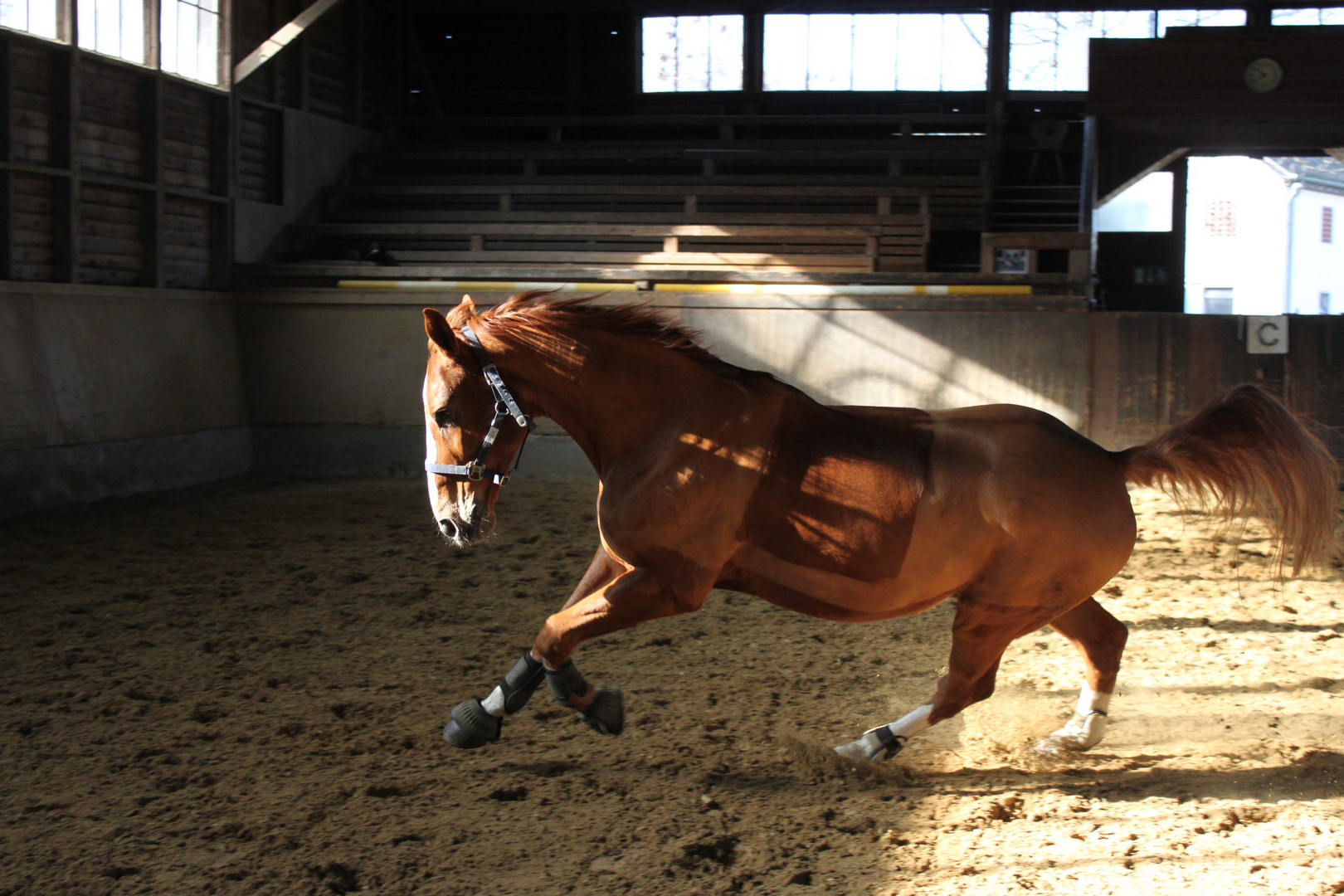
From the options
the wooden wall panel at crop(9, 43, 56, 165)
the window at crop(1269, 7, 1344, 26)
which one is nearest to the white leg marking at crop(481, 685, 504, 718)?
the wooden wall panel at crop(9, 43, 56, 165)

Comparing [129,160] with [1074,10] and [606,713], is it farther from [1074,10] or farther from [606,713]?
[1074,10]

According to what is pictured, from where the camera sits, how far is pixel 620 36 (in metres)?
14.8

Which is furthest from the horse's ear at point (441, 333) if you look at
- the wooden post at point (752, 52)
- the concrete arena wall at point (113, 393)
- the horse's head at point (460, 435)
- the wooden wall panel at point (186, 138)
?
the wooden post at point (752, 52)

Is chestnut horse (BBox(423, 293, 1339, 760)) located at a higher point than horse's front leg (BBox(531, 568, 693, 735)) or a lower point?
higher

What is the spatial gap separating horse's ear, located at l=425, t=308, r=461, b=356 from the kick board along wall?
19.3 ft

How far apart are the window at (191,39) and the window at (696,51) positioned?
21.5 feet

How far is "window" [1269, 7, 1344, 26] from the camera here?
45.6 feet

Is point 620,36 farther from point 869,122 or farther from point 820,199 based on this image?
point 820,199

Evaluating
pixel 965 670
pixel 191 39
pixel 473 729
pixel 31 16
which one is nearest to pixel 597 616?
pixel 473 729

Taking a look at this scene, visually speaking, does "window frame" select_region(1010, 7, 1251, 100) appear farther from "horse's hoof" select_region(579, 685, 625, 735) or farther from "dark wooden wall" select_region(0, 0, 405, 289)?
"horse's hoof" select_region(579, 685, 625, 735)

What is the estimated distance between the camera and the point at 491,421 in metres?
3.00

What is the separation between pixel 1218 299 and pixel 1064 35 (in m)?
19.0

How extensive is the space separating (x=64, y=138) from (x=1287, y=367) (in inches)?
367

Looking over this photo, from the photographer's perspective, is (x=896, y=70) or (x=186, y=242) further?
(x=896, y=70)
